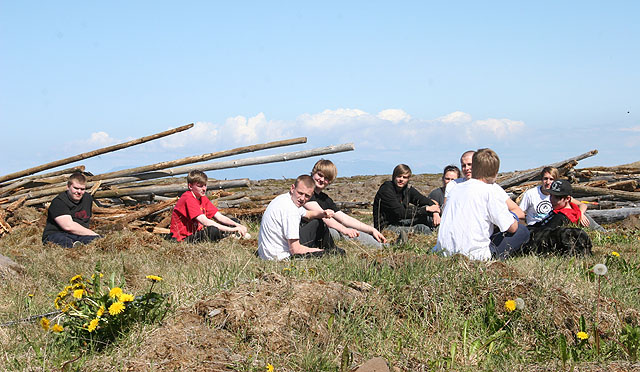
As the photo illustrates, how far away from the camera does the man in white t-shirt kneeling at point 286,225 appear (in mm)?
6953

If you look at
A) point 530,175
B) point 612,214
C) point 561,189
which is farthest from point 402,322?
point 530,175

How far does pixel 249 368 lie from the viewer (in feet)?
11.8

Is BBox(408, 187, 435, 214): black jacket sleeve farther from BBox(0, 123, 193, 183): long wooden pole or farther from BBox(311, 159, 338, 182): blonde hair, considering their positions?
BBox(0, 123, 193, 183): long wooden pole

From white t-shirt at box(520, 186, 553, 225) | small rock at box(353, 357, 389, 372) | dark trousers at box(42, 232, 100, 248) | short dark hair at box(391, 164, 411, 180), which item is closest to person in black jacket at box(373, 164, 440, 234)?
short dark hair at box(391, 164, 411, 180)

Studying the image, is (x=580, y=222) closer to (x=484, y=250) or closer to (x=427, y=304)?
(x=484, y=250)

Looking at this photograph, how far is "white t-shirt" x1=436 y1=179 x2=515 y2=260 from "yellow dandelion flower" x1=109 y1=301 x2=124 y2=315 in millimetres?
3630

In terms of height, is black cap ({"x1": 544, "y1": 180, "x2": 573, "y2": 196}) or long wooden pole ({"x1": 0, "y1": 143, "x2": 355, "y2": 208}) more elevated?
long wooden pole ({"x1": 0, "y1": 143, "x2": 355, "y2": 208})

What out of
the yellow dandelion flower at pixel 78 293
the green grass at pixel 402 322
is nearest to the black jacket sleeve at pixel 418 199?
the green grass at pixel 402 322

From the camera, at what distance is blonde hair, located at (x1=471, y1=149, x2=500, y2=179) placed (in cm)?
650

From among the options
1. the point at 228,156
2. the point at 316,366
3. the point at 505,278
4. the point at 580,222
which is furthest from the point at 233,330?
the point at 228,156

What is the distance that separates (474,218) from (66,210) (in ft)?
21.1

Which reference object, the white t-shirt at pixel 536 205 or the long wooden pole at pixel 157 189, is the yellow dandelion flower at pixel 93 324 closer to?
the white t-shirt at pixel 536 205

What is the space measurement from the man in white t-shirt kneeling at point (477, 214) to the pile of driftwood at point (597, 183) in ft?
25.3

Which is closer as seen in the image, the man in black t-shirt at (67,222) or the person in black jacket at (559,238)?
the person in black jacket at (559,238)
